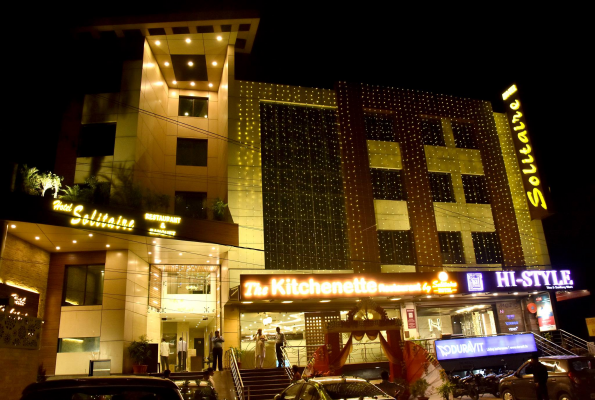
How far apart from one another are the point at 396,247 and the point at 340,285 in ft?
22.0

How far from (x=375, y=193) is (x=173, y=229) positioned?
1248 cm

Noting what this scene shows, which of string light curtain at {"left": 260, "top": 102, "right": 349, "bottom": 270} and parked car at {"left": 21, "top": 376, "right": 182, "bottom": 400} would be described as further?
string light curtain at {"left": 260, "top": 102, "right": 349, "bottom": 270}

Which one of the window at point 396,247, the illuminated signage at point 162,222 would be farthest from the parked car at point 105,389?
the window at point 396,247

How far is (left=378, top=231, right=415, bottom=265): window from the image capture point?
25.7 metres

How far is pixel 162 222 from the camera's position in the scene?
63.9ft

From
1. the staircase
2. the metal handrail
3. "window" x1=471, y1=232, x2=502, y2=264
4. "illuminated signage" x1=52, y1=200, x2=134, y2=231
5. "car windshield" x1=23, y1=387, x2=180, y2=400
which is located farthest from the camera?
"window" x1=471, y1=232, x2=502, y2=264

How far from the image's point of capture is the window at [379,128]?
2822 cm

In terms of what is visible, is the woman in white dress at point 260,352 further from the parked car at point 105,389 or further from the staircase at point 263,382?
the parked car at point 105,389

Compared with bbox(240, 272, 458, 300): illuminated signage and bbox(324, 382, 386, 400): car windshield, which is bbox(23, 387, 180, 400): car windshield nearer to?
bbox(324, 382, 386, 400): car windshield

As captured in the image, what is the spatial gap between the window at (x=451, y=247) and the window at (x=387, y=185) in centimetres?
344

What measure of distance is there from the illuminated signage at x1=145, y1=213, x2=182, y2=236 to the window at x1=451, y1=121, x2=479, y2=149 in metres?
19.5

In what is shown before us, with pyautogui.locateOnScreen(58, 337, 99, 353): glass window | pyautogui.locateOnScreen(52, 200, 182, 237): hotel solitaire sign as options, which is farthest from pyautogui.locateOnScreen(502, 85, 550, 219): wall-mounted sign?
pyautogui.locateOnScreen(58, 337, 99, 353): glass window

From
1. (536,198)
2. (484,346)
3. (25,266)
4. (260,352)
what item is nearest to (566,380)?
(484,346)

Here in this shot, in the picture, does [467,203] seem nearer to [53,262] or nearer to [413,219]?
[413,219]
